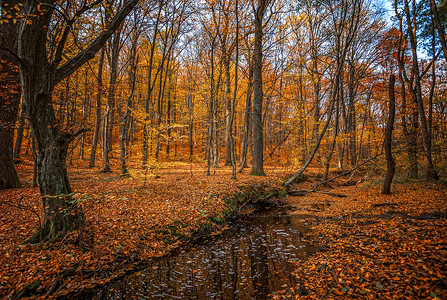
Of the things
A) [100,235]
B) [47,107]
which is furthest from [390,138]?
[47,107]

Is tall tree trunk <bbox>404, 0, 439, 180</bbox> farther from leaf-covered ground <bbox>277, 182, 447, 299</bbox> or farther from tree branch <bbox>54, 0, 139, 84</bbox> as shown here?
tree branch <bbox>54, 0, 139, 84</bbox>

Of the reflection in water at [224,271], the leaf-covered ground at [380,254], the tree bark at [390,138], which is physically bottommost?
the reflection in water at [224,271]

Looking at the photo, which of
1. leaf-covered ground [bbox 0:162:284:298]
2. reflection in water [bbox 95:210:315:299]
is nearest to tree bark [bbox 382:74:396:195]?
reflection in water [bbox 95:210:315:299]

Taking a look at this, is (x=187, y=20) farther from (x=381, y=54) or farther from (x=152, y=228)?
(x=381, y=54)

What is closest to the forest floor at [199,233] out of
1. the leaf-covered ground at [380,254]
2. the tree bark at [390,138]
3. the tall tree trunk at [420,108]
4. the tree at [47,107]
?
the leaf-covered ground at [380,254]

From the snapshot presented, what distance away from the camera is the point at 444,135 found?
10938mm

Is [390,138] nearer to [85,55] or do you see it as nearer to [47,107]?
[85,55]

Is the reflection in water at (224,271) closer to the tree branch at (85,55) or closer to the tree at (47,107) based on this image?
the tree at (47,107)

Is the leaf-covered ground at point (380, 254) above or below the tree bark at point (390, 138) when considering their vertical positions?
below

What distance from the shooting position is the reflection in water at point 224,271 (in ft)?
12.7

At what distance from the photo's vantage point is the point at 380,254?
426 cm

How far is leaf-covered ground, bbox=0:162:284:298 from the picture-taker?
3.76 meters

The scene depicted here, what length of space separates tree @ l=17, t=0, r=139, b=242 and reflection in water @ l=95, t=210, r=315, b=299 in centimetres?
202

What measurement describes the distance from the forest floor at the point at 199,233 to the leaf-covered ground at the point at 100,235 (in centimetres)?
2
